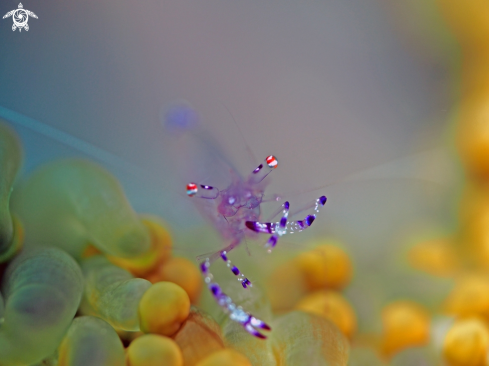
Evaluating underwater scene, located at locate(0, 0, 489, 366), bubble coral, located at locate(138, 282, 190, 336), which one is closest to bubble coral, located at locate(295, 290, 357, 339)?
underwater scene, located at locate(0, 0, 489, 366)

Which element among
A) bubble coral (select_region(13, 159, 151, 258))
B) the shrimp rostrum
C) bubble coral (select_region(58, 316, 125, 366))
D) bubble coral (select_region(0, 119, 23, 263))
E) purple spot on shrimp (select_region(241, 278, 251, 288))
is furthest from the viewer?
the shrimp rostrum

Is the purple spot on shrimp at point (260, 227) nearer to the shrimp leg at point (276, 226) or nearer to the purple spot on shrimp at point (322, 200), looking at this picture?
the shrimp leg at point (276, 226)

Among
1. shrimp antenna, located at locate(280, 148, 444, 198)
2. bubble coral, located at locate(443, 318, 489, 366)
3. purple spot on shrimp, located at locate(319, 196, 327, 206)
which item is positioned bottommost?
bubble coral, located at locate(443, 318, 489, 366)

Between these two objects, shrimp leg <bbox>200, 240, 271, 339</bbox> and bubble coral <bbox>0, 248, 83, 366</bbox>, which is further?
shrimp leg <bbox>200, 240, 271, 339</bbox>

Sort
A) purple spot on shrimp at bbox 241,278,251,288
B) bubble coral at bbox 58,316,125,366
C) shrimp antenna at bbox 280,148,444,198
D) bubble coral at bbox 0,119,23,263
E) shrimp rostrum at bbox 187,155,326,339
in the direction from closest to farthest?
bubble coral at bbox 58,316,125,366, bubble coral at bbox 0,119,23,263, purple spot on shrimp at bbox 241,278,251,288, shrimp rostrum at bbox 187,155,326,339, shrimp antenna at bbox 280,148,444,198

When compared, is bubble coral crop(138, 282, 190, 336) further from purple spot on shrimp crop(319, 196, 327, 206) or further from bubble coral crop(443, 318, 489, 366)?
bubble coral crop(443, 318, 489, 366)

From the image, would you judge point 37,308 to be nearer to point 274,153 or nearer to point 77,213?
point 77,213

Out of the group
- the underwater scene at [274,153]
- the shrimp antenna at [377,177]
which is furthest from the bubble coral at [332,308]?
the shrimp antenna at [377,177]

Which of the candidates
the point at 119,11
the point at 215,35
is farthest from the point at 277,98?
the point at 119,11

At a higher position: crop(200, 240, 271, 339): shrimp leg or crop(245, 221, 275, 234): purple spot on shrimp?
crop(245, 221, 275, 234): purple spot on shrimp
